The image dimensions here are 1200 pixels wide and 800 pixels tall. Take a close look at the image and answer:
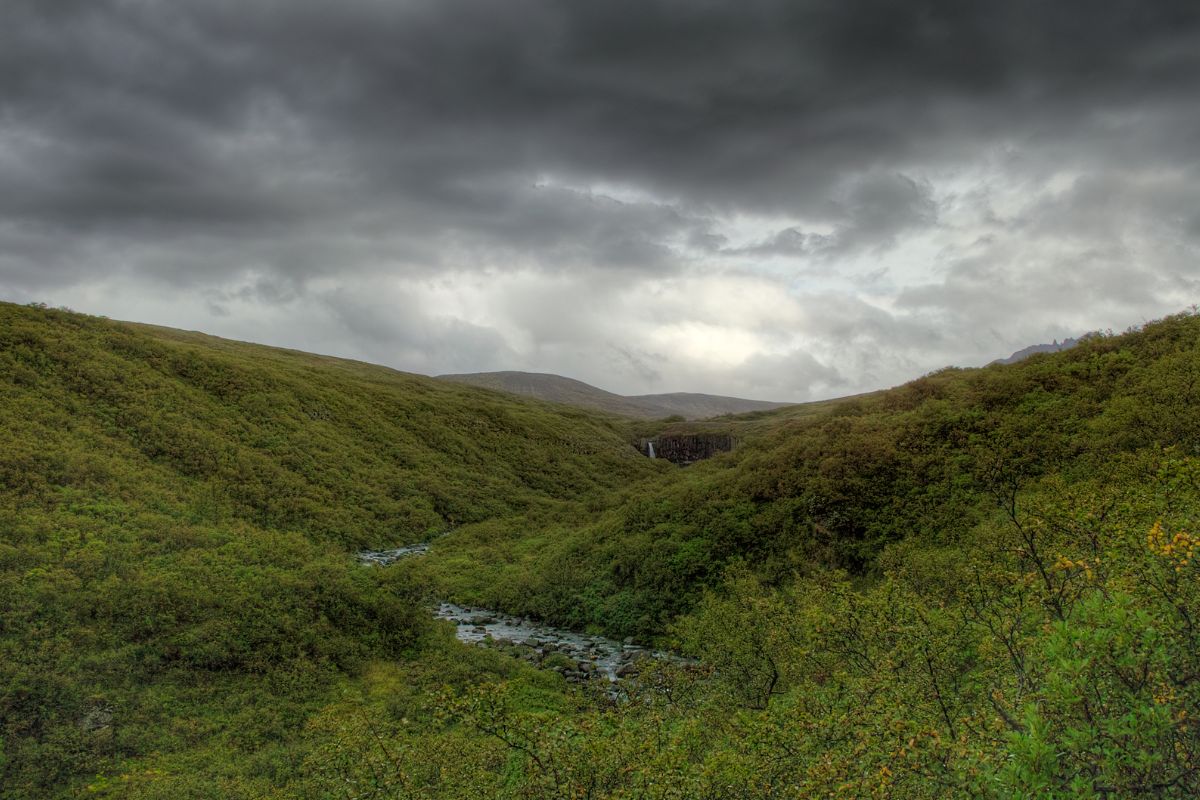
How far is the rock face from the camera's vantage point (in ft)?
290

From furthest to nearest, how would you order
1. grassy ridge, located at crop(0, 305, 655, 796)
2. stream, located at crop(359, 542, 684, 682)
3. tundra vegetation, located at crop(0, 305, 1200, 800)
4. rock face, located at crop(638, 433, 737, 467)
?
rock face, located at crop(638, 433, 737, 467), stream, located at crop(359, 542, 684, 682), grassy ridge, located at crop(0, 305, 655, 796), tundra vegetation, located at crop(0, 305, 1200, 800)

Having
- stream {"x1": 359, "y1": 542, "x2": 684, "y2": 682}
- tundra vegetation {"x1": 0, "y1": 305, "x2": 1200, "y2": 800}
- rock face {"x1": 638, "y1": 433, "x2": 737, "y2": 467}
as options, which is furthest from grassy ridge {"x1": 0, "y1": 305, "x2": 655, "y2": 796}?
rock face {"x1": 638, "y1": 433, "x2": 737, "y2": 467}

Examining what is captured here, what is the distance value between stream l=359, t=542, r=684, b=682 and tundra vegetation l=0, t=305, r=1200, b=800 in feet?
3.16

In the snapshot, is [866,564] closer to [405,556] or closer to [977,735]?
[977,735]

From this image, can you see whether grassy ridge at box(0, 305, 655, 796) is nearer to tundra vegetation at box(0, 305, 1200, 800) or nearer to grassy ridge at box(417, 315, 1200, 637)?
tundra vegetation at box(0, 305, 1200, 800)

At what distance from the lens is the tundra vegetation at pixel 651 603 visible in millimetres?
7074

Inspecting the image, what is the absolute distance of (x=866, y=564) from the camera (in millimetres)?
23797

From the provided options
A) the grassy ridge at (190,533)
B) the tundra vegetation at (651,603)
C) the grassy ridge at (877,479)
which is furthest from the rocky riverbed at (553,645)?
the grassy ridge at (190,533)

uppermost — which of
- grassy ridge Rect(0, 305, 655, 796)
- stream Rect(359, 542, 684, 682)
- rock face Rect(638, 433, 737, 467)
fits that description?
rock face Rect(638, 433, 737, 467)

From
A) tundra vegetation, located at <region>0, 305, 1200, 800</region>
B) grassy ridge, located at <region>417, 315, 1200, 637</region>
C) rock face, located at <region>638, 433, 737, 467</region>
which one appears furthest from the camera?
rock face, located at <region>638, 433, 737, 467</region>

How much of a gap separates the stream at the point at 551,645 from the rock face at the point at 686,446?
59466 mm

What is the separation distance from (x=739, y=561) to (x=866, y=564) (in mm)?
5061

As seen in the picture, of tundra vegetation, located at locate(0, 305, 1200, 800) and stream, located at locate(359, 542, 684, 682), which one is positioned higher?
tundra vegetation, located at locate(0, 305, 1200, 800)

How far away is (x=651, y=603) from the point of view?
2733 cm
